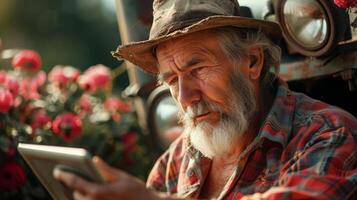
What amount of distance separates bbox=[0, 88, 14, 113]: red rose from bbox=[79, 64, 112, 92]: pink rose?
87cm

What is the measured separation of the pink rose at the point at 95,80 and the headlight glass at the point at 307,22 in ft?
8.50

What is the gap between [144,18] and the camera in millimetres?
4723

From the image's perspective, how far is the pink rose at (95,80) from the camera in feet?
19.2

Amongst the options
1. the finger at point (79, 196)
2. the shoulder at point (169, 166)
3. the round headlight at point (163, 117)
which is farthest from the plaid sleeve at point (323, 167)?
the round headlight at point (163, 117)

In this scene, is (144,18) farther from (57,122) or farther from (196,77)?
(196,77)

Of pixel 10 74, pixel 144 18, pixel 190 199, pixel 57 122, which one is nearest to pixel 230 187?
pixel 190 199

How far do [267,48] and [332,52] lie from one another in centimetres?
30

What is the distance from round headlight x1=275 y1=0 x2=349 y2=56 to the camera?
11.0 ft

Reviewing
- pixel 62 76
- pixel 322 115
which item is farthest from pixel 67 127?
pixel 322 115

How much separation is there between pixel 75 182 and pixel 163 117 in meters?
2.58

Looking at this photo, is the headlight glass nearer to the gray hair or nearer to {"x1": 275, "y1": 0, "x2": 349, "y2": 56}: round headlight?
{"x1": 275, "y1": 0, "x2": 349, "y2": 56}: round headlight

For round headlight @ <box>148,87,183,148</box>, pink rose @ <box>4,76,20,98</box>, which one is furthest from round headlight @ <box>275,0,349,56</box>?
pink rose @ <box>4,76,20,98</box>

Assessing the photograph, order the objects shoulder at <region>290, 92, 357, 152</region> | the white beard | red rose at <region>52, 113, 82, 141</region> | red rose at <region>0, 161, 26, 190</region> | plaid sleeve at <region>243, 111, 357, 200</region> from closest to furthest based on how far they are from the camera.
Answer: plaid sleeve at <region>243, 111, 357, 200</region>, shoulder at <region>290, 92, 357, 152</region>, the white beard, red rose at <region>0, 161, 26, 190</region>, red rose at <region>52, 113, 82, 141</region>

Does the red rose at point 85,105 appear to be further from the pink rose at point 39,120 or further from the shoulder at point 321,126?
the shoulder at point 321,126
